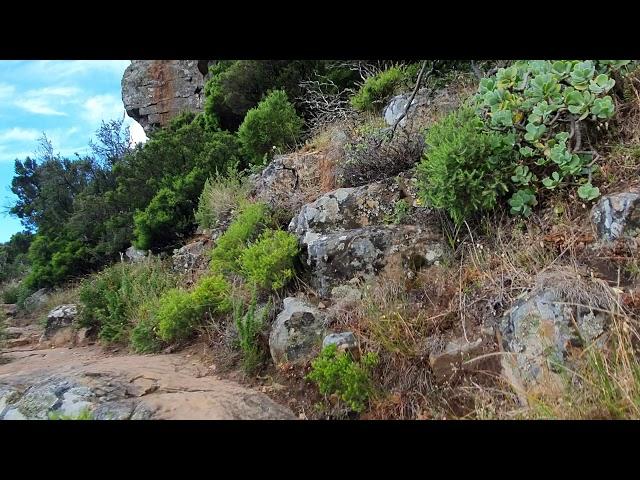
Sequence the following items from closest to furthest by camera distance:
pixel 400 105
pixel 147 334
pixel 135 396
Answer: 1. pixel 135 396
2. pixel 147 334
3. pixel 400 105

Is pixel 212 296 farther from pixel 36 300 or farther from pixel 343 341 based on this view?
pixel 36 300

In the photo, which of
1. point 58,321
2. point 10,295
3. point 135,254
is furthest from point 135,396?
point 10,295

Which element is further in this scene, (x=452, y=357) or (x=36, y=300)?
(x=36, y=300)

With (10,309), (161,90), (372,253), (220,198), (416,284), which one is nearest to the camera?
(416,284)

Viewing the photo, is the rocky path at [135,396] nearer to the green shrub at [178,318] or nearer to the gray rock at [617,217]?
the green shrub at [178,318]

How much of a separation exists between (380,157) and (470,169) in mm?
1342

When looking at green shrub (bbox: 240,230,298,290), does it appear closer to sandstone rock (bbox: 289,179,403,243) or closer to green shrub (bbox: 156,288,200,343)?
sandstone rock (bbox: 289,179,403,243)

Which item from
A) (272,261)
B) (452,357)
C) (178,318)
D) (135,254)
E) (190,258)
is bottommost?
(452,357)

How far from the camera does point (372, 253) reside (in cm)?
353

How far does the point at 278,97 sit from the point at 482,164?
4.54 metres

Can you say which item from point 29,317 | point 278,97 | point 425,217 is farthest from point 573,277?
point 29,317

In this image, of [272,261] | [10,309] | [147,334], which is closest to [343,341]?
[272,261]

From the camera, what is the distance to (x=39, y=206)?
1098 cm

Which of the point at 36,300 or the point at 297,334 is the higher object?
the point at 36,300
